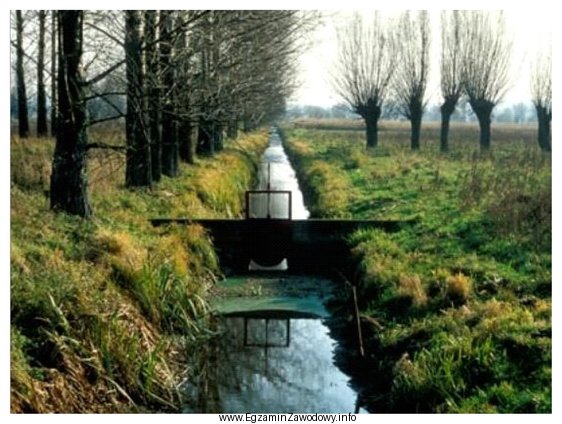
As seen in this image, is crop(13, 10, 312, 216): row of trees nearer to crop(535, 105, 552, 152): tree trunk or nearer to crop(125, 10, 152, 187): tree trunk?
crop(125, 10, 152, 187): tree trunk

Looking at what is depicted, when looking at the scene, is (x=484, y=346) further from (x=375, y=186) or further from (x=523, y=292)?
(x=375, y=186)

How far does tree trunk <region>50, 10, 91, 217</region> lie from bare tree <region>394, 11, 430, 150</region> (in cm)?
3204

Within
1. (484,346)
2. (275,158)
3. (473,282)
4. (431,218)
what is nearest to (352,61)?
(275,158)

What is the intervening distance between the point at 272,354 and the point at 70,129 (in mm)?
5361

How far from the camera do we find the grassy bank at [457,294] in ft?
26.7

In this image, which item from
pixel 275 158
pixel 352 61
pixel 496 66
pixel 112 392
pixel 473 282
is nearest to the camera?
pixel 112 392

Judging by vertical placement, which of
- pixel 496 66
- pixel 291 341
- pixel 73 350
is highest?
pixel 496 66

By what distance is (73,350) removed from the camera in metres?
8.41

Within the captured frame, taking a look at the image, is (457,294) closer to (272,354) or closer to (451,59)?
(272,354)

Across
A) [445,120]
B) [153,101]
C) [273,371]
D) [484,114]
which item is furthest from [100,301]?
[484,114]

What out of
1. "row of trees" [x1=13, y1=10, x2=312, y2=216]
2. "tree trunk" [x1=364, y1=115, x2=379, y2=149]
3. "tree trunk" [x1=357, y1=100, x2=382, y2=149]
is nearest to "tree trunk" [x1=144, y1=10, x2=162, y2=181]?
"row of trees" [x1=13, y1=10, x2=312, y2=216]

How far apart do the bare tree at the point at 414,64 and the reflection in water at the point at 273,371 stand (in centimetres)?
3246

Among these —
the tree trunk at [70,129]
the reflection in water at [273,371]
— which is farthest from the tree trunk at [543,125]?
the tree trunk at [70,129]

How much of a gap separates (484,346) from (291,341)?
3848mm
